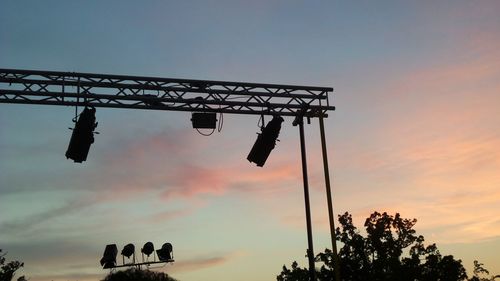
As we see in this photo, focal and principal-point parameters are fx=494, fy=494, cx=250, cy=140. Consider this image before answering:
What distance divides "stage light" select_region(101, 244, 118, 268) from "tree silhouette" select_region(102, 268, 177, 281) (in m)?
12.2

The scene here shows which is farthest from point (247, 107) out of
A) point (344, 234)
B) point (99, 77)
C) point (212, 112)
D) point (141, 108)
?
point (344, 234)

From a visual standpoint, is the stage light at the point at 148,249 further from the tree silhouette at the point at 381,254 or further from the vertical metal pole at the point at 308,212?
the tree silhouette at the point at 381,254

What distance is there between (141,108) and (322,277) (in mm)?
43724

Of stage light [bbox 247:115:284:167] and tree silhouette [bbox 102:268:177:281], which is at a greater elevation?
stage light [bbox 247:115:284:167]

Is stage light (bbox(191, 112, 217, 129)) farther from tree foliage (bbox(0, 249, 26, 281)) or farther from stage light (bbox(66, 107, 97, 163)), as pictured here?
tree foliage (bbox(0, 249, 26, 281))

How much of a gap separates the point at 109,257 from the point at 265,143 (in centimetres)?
720

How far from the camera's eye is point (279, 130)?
42.0 ft

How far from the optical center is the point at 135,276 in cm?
446

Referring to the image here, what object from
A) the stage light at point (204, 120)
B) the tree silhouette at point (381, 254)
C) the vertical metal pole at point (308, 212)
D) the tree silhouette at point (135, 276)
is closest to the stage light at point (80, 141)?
the stage light at point (204, 120)

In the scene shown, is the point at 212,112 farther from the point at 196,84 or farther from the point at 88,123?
the point at 88,123

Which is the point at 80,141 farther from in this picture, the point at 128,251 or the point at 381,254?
the point at 381,254

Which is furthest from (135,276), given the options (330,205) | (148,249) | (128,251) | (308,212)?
(128,251)

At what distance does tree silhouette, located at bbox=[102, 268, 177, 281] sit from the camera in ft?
14.6

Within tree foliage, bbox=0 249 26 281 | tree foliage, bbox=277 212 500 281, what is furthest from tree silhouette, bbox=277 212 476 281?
tree foliage, bbox=0 249 26 281
